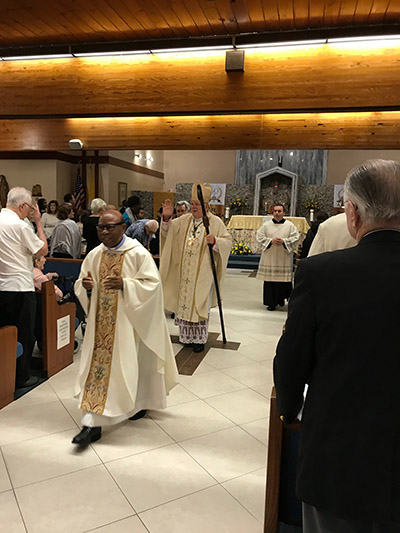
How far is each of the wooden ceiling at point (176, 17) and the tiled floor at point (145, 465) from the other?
3.83m

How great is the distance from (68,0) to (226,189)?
10166mm

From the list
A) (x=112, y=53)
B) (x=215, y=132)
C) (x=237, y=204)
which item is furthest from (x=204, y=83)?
(x=237, y=204)

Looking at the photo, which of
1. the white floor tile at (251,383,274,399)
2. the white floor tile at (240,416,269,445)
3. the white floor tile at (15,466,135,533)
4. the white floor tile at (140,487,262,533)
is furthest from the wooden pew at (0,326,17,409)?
the white floor tile at (251,383,274,399)

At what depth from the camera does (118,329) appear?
3115 mm

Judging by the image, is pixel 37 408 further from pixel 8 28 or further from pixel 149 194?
pixel 149 194

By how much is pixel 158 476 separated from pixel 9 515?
85 cm

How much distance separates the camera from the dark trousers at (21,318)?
3.91m

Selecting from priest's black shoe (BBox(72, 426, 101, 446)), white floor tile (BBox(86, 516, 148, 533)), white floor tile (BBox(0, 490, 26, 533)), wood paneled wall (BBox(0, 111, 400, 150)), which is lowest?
white floor tile (BBox(86, 516, 148, 533))

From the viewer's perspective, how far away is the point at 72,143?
21.3 feet

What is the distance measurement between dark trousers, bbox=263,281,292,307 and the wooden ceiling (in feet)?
12.9

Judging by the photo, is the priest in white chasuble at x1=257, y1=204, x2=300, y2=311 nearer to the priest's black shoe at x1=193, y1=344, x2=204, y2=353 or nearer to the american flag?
the priest's black shoe at x1=193, y1=344, x2=204, y2=353

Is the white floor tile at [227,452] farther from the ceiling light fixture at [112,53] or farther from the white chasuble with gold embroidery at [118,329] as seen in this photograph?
the ceiling light fixture at [112,53]

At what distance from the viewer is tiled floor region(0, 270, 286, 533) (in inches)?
90.9

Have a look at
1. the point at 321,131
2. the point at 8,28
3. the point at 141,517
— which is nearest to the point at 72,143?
the point at 8,28
